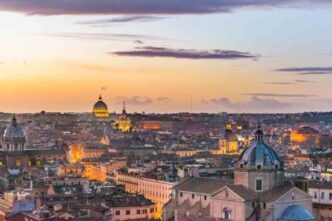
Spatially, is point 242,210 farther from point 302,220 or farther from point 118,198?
point 118,198

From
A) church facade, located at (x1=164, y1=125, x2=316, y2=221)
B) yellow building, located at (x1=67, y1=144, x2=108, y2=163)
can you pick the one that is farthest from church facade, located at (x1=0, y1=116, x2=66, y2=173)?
church facade, located at (x1=164, y1=125, x2=316, y2=221)

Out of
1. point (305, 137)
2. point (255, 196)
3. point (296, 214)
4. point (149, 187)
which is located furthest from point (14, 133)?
point (305, 137)

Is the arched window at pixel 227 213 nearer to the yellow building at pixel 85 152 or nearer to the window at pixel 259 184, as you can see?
the window at pixel 259 184

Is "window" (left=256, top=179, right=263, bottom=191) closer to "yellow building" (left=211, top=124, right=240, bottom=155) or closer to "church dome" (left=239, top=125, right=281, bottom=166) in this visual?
"church dome" (left=239, top=125, right=281, bottom=166)

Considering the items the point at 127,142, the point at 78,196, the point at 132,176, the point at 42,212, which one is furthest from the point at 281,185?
the point at 127,142

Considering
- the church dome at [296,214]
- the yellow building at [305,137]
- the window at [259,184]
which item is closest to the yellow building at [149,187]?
the window at [259,184]

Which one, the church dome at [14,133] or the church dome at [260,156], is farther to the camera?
the church dome at [14,133]

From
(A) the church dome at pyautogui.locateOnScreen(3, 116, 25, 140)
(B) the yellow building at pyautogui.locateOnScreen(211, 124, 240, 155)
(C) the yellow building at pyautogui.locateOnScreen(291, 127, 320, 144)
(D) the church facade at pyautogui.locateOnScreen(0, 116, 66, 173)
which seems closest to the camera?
(D) the church facade at pyautogui.locateOnScreen(0, 116, 66, 173)

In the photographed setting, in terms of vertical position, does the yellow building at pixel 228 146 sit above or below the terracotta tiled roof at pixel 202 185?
above

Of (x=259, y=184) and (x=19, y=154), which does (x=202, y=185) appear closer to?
(x=259, y=184)
